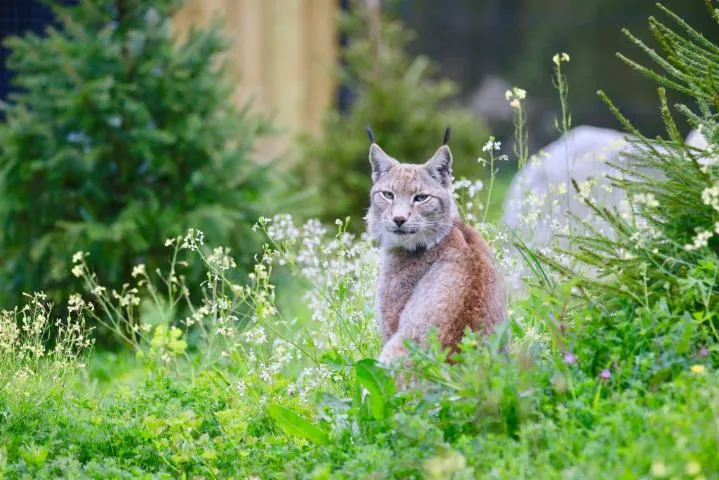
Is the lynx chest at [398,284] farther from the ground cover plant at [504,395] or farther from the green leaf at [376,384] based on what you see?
the green leaf at [376,384]

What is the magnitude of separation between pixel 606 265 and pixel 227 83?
11.1ft

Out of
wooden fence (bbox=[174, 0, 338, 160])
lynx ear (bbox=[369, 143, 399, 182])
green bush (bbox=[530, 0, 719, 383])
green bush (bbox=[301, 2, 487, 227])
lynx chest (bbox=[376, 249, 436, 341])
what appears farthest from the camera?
wooden fence (bbox=[174, 0, 338, 160])

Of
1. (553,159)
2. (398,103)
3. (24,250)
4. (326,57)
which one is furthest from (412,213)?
(326,57)

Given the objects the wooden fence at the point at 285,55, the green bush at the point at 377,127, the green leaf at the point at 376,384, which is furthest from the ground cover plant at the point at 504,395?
the wooden fence at the point at 285,55

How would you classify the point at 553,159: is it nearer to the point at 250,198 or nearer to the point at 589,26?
the point at 250,198

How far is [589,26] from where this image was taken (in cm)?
1209

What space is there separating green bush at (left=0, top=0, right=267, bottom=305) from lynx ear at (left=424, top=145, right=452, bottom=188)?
85.0 inches

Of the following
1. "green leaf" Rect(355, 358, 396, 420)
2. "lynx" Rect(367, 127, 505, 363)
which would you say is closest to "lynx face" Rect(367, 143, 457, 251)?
"lynx" Rect(367, 127, 505, 363)

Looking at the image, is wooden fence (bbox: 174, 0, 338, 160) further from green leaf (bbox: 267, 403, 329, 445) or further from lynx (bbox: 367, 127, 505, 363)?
green leaf (bbox: 267, 403, 329, 445)

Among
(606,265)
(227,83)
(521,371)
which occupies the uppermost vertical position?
(227,83)

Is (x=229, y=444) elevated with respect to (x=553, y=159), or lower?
lower

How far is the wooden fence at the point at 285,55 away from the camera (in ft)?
34.2

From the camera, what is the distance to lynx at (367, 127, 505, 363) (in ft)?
13.0

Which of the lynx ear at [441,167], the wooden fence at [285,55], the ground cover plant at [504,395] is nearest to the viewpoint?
the ground cover plant at [504,395]
